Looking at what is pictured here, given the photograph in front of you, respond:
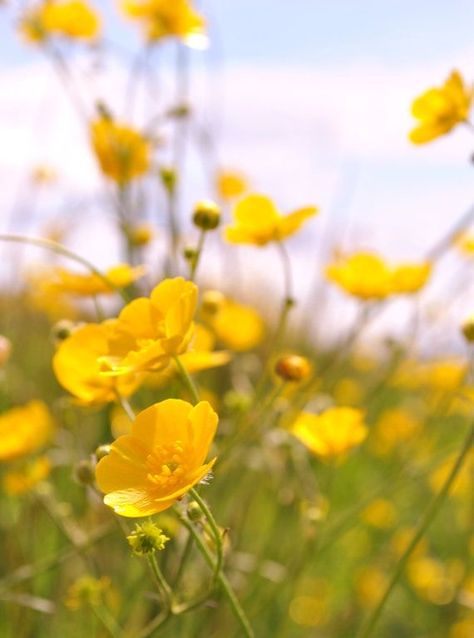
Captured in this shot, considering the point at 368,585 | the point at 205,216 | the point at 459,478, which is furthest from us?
the point at 459,478

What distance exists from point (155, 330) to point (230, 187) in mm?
1899

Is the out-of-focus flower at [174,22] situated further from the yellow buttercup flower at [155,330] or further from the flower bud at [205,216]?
the yellow buttercup flower at [155,330]

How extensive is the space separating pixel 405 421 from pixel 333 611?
0.87 m

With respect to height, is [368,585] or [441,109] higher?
[441,109]

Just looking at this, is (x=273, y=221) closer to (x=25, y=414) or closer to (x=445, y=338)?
(x=25, y=414)

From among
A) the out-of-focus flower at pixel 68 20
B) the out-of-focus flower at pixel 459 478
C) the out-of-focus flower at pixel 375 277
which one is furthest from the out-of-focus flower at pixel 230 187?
the out-of-focus flower at pixel 375 277

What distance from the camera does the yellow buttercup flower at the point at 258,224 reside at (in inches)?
51.5

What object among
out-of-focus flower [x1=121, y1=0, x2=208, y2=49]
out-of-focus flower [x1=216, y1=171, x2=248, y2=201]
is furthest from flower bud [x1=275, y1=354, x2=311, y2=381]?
out-of-focus flower [x1=216, y1=171, x2=248, y2=201]

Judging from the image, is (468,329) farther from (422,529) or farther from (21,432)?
(21,432)

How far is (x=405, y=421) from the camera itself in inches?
116

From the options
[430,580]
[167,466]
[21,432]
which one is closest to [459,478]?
[430,580]

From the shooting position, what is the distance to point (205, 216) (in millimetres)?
1133

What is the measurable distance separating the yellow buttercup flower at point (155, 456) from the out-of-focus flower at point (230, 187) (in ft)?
6.44

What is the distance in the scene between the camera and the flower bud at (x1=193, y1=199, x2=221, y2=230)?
3.72 ft
